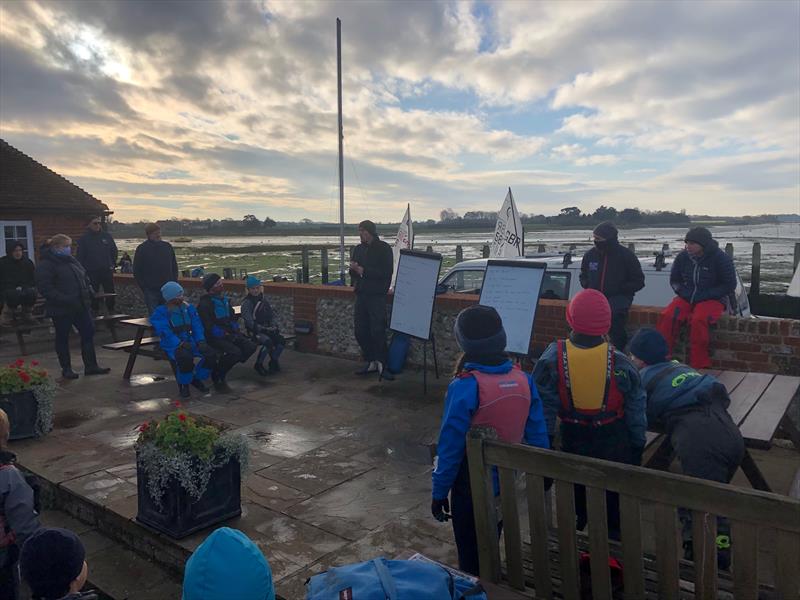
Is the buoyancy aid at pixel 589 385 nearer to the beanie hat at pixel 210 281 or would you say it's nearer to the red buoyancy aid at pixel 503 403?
the red buoyancy aid at pixel 503 403

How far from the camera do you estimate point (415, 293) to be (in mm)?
7289

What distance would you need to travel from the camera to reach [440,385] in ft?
24.6

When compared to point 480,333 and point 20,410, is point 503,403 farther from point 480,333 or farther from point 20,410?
point 20,410

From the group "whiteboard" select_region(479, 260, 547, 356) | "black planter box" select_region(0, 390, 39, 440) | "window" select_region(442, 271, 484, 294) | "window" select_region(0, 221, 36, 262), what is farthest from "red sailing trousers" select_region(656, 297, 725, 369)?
"window" select_region(0, 221, 36, 262)

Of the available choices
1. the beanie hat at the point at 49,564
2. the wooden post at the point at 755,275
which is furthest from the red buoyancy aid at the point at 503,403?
the wooden post at the point at 755,275

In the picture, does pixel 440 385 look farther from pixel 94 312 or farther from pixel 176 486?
pixel 94 312

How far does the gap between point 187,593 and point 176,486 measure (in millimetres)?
1913

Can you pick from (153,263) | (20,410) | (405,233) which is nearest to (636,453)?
(20,410)

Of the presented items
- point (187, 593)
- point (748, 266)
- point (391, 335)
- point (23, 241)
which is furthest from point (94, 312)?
point (748, 266)

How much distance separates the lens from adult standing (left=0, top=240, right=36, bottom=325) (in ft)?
35.4

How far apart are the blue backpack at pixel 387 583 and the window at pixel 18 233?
55.5ft

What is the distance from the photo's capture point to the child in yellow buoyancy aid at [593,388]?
3283 mm

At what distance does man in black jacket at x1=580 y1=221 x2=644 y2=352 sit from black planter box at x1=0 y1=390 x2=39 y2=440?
18.5 feet

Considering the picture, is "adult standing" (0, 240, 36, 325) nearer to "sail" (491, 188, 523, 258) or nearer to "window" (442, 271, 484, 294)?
"window" (442, 271, 484, 294)
